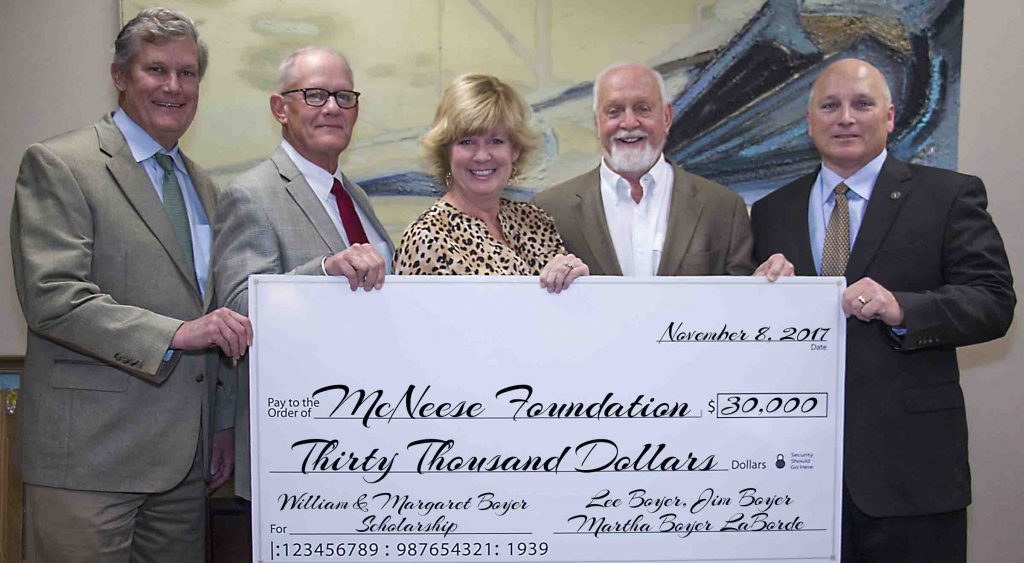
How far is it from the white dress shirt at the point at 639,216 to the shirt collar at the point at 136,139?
4.58 feet

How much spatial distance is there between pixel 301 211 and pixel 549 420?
91cm

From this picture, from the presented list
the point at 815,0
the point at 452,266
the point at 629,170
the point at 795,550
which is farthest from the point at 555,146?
the point at 795,550

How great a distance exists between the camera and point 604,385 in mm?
2061

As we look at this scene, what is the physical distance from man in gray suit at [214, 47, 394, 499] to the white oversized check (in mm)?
198

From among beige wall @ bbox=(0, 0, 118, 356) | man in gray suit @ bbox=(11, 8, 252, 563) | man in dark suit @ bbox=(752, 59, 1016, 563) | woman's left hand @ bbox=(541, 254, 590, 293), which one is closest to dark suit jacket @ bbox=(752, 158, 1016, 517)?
man in dark suit @ bbox=(752, 59, 1016, 563)

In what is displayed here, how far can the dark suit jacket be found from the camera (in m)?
2.26

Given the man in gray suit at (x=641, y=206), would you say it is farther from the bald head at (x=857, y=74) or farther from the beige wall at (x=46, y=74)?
the beige wall at (x=46, y=74)

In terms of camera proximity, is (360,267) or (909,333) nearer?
(360,267)

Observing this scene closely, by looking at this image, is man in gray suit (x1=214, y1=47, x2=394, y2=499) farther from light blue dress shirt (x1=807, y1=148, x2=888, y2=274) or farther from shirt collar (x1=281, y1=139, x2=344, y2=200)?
light blue dress shirt (x1=807, y1=148, x2=888, y2=274)

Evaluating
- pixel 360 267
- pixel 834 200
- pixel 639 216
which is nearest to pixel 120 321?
pixel 360 267

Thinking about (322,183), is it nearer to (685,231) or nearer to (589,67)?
(685,231)

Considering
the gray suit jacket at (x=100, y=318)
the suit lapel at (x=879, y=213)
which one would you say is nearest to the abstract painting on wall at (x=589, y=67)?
the suit lapel at (x=879, y=213)

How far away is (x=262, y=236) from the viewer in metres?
2.20

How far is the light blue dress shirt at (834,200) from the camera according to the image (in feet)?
8.02
